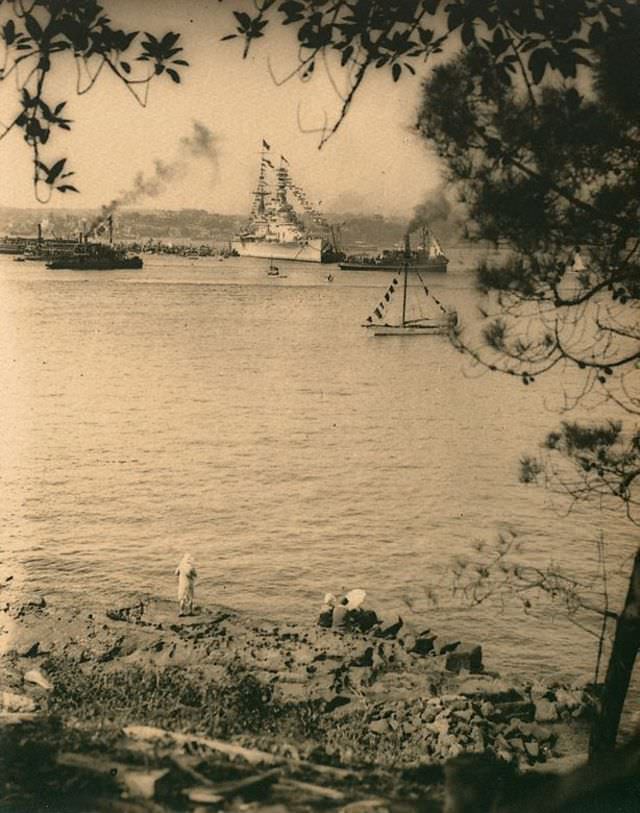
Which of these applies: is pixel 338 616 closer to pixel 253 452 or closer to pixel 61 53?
Result: pixel 253 452

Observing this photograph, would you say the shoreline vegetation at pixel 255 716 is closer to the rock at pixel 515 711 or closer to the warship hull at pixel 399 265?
the rock at pixel 515 711

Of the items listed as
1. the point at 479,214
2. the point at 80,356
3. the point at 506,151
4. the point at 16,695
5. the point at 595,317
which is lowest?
the point at 16,695

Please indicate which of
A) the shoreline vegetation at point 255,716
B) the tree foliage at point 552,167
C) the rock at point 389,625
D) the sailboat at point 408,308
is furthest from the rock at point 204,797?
the tree foliage at point 552,167

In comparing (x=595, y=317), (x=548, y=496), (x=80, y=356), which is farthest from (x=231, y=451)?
(x=595, y=317)

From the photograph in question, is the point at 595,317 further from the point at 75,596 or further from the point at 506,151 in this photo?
the point at 75,596

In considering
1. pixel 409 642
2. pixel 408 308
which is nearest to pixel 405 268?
pixel 408 308

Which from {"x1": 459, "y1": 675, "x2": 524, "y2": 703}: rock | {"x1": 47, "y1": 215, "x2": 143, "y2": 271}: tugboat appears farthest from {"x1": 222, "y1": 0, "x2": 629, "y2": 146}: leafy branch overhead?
{"x1": 459, "y1": 675, "x2": 524, "y2": 703}: rock
